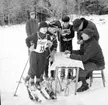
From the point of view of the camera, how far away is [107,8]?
89.1 ft

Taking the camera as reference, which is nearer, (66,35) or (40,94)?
(40,94)

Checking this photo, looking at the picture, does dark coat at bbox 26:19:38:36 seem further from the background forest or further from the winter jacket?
the background forest

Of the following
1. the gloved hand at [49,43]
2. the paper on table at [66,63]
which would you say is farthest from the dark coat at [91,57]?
the gloved hand at [49,43]

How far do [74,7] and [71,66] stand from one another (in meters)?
24.4

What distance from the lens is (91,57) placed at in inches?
182

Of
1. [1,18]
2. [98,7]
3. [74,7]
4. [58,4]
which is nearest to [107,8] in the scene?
[98,7]

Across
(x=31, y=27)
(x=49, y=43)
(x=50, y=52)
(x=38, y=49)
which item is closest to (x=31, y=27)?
(x=31, y=27)

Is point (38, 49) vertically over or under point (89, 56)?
over

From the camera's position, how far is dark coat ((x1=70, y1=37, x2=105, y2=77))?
179 inches

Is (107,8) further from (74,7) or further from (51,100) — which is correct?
(51,100)

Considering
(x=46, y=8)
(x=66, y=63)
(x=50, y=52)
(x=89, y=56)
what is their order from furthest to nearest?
(x=46, y=8), (x=50, y=52), (x=89, y=56), (x=66, y=63)

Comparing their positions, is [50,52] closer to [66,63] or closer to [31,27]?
[66,63]

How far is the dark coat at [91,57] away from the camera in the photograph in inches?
179

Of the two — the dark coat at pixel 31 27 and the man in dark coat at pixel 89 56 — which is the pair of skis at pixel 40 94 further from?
the dark coat at pixel 31 27
